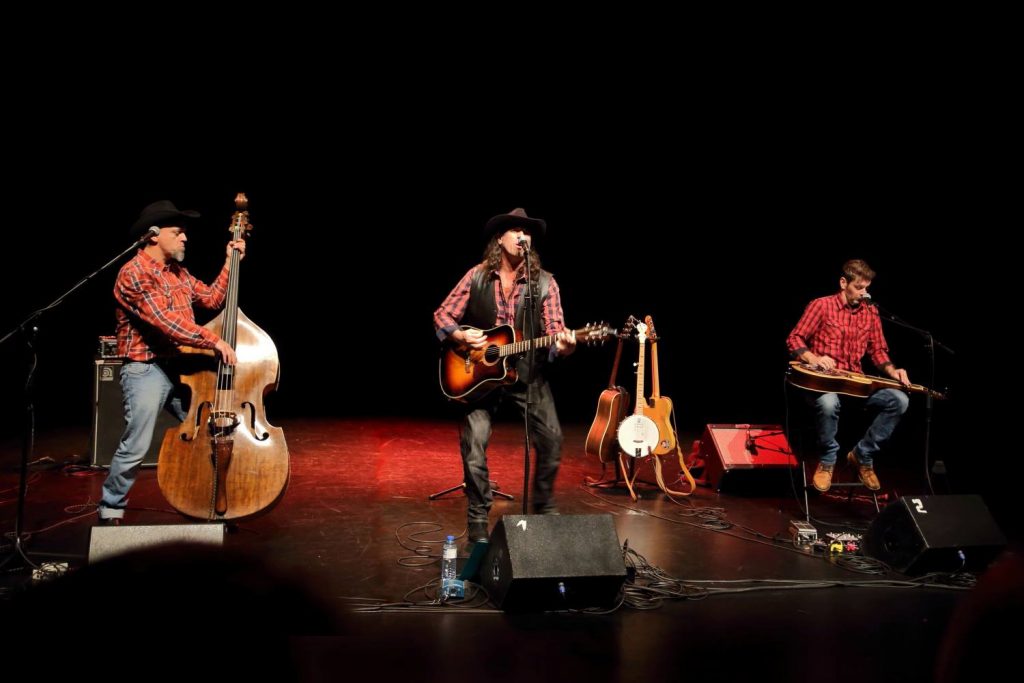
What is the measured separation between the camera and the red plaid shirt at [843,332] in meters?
6.09

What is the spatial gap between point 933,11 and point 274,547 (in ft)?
27.1

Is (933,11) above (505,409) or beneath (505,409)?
above

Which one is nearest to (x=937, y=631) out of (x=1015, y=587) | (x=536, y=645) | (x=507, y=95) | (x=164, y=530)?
(x=536, y=645)

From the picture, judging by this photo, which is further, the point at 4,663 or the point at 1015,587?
the point at 1015,587

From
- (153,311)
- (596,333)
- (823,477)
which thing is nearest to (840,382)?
(823,477)

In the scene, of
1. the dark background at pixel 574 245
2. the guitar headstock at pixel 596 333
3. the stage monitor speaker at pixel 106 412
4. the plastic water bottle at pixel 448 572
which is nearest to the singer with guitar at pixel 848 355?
the dark background at pixel 574 245

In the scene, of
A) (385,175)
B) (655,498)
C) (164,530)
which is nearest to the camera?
(164,530)

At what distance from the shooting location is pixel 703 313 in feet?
36.4

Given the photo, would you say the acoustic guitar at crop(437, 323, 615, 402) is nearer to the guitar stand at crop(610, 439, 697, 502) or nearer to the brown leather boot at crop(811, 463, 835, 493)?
the guitar stand at crop(610, 439, 697, 502)

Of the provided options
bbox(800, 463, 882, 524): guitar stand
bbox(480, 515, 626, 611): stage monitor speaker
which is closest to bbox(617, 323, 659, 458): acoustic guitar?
bbox(800, 463, 882, 524): guitar stand

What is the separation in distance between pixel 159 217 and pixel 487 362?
85.4 inches

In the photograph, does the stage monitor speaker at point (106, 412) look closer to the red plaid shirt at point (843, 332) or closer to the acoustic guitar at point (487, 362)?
the acoustic guitar at point (487, 362)

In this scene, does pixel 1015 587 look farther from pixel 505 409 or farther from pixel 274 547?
pixel 505 409

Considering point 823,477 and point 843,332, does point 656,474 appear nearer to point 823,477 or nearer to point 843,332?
point 823,477
